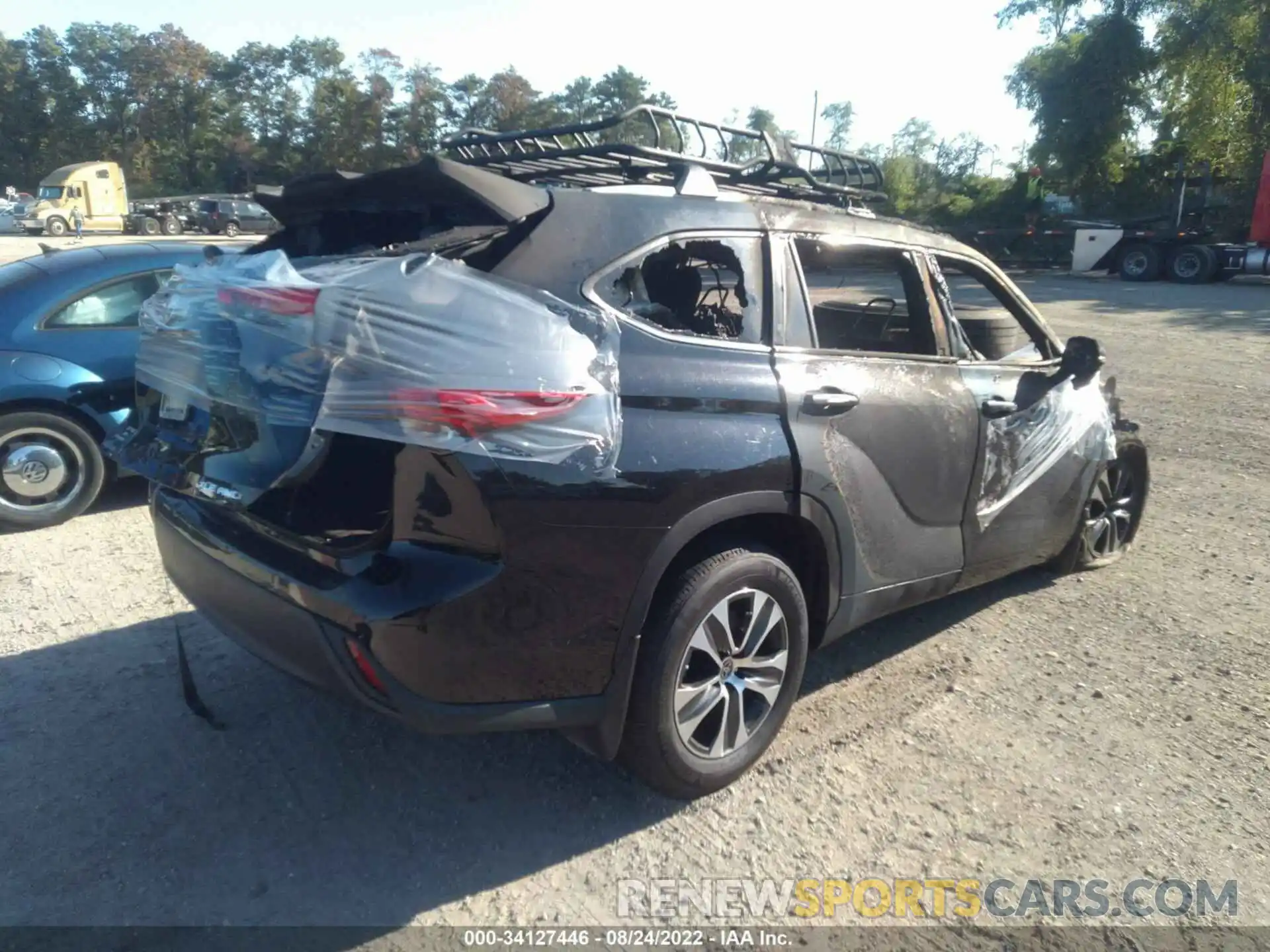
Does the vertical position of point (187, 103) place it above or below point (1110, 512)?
above

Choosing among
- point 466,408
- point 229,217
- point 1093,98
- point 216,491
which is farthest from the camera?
point 229,217

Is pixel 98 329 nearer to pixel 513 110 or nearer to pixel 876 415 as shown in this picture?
pixel 876 415

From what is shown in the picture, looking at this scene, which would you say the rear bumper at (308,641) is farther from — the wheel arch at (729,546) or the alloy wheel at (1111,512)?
the alloy wheel at (1111,512)

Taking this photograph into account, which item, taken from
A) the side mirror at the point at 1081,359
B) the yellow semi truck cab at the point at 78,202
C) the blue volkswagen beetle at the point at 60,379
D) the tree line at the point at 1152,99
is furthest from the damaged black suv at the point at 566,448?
the yellow semi truck cab at the point at 78,202

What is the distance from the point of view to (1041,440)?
172 inches

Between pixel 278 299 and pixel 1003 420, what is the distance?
289 centimetres

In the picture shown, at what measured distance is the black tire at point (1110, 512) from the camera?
497 centimetres

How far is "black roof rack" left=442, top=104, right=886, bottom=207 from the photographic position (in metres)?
3.78

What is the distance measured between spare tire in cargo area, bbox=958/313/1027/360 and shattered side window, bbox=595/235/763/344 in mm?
1520

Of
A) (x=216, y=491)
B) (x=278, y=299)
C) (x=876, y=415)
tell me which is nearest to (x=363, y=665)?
(x=216, y=491)

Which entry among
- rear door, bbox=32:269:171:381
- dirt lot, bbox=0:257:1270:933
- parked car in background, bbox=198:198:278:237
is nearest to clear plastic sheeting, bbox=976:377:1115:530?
dirt lot, bbox=0:257:1270:933

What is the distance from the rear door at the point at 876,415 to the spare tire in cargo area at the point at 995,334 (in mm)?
513

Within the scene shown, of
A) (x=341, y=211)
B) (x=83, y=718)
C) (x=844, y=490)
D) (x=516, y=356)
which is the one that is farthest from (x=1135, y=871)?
(x=83, y=718)

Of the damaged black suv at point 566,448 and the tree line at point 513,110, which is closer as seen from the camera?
the damaged black suv at point 566,448
